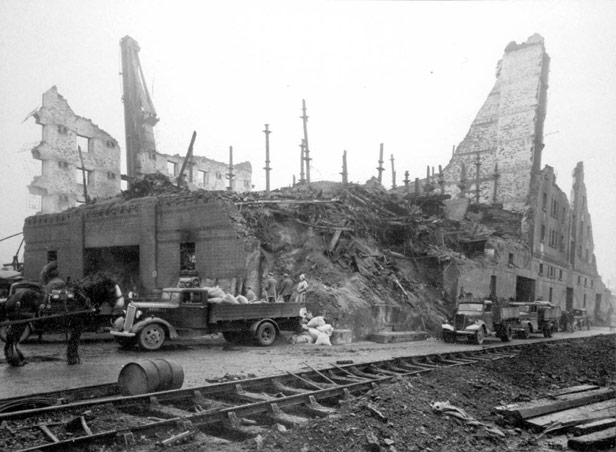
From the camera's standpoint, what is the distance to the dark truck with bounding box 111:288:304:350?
13242 mm

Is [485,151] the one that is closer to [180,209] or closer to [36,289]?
[180,209]

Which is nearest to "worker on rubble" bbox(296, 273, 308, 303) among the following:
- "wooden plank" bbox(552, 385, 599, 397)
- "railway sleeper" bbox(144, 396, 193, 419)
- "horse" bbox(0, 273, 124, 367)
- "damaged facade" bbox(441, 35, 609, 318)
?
"horse" bbox(0, 273, 124, 367)

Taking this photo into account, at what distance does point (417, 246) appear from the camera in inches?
1095

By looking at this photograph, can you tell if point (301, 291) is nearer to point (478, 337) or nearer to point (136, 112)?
point (478, 337)

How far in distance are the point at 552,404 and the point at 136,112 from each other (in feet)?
124

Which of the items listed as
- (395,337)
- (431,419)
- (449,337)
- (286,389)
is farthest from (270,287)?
(431,419)

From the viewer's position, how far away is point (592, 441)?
615 cm

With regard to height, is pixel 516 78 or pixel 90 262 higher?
pixel 516 78

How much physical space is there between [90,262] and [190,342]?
509 inches

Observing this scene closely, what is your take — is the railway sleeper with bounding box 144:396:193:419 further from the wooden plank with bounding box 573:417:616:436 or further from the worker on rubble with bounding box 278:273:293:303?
the worker on rubble with bounding box 278:273:293:303

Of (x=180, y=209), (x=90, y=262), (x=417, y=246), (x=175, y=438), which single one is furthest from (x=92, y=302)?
(x=417, y=246)

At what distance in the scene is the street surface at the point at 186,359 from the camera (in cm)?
895

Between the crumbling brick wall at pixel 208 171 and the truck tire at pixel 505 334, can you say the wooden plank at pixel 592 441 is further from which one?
the crumbling brick wall at pixel 208 171

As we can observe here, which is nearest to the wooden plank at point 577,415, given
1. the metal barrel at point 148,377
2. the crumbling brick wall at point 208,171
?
the metal barrel at point 148,377
